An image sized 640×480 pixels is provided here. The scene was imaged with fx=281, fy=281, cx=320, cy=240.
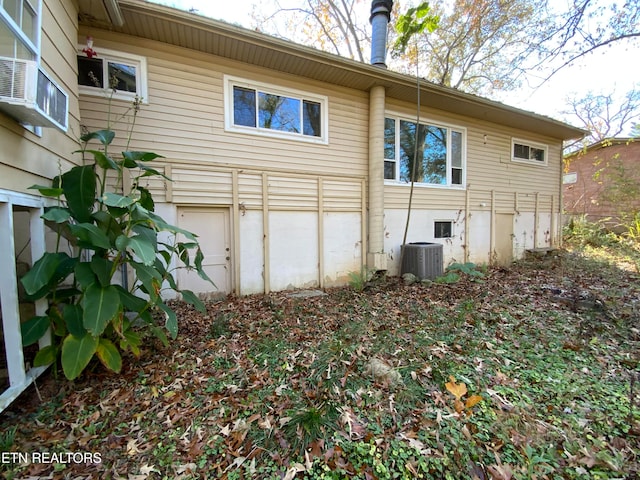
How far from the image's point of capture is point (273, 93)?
19.4 ft

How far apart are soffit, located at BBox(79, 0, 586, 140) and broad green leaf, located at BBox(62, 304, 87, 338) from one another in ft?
14.7

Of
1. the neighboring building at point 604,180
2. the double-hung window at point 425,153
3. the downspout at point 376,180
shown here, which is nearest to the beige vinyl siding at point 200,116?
the downspout at point 376,180

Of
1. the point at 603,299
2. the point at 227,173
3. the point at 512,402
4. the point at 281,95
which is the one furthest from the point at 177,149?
the point at 603,299

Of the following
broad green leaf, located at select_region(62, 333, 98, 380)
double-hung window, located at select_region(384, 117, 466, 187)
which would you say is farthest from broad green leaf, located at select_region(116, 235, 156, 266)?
double-hung window, located at select_region(384, 117, 466, 187)

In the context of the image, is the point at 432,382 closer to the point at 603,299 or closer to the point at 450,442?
the point at 450,442

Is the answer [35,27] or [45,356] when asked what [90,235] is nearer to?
[45,356]

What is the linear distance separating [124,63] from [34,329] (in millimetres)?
4554

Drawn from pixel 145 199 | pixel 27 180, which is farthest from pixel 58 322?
pixel 145 199

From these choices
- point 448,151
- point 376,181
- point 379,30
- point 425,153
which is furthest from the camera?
point 448,151

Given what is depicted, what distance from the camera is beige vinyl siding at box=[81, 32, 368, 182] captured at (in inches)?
193

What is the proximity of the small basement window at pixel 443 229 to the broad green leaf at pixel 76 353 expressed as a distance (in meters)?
7.77

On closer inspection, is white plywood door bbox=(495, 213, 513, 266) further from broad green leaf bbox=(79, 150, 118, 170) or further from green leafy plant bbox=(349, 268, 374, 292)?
broad green leaf bbox=(79, 150, 118, 170)

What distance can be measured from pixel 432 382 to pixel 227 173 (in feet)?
16.0

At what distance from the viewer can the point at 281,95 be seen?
600 centimetres
